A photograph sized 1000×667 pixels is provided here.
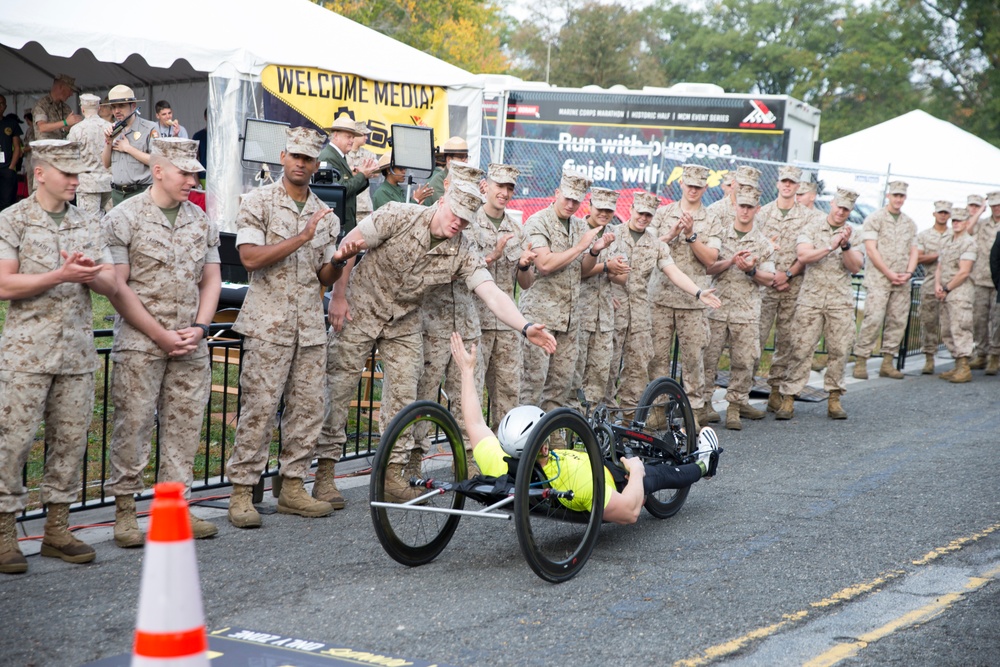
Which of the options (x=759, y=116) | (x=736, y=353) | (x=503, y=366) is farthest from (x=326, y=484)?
(x=759, y=116)

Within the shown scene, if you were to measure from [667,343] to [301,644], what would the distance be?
587 centimetres

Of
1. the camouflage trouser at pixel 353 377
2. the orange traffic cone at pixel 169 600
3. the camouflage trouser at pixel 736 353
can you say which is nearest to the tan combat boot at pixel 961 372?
the camouflage trouser at pixel 736 353

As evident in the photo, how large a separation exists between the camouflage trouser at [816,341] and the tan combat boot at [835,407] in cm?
5

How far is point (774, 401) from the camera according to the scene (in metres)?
10.7

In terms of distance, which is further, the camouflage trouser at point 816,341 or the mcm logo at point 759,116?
the mcm logo at point 759,116

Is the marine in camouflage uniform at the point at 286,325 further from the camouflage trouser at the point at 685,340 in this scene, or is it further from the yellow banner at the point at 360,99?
the yellow banner at the point at 360,99

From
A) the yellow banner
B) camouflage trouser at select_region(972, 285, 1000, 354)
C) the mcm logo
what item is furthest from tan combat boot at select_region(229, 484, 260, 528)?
the mcm logo

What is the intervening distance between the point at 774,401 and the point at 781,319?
33.0 inches

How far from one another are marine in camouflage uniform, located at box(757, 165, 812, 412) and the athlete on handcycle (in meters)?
5.18

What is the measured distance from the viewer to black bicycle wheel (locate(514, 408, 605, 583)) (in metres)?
4.85

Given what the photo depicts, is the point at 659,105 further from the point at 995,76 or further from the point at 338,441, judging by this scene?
the point at 995,76

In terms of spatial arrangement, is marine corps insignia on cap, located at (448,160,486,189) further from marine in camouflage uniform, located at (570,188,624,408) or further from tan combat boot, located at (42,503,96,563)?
tan combat boot, located at (42,503,96,563)

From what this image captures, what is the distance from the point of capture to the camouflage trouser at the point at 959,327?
13288 millimetres

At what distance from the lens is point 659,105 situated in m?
20.5
